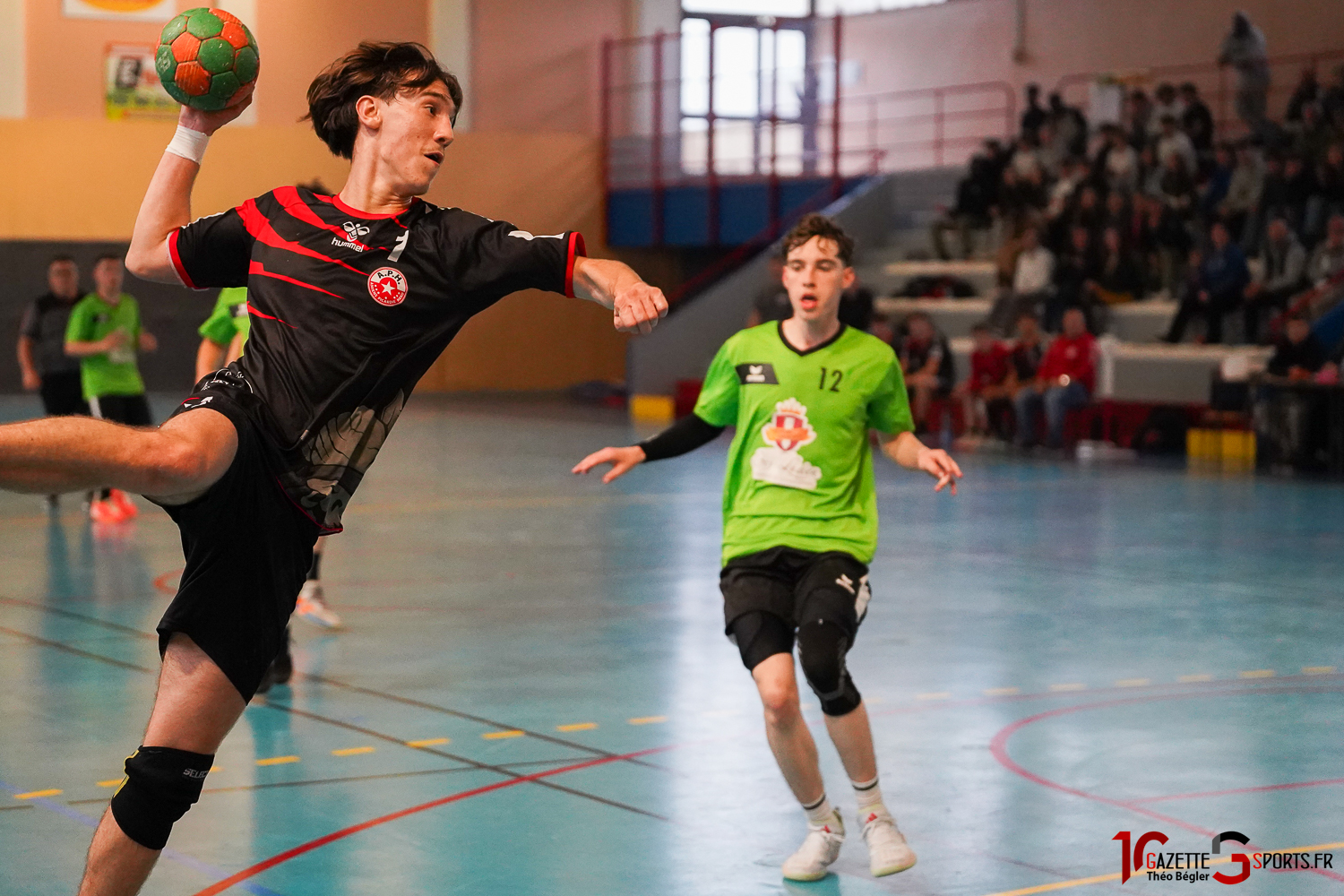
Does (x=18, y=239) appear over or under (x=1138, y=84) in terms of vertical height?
under

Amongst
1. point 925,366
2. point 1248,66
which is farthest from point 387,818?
point 1248,66

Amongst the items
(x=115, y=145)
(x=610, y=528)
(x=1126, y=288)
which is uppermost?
(x=115, y=145)

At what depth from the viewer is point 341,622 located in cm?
873

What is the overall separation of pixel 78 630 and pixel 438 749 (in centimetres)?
299

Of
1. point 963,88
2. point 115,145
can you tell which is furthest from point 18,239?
point 963,88

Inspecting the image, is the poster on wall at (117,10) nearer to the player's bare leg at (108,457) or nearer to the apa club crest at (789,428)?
the apa club crest at (789,428)

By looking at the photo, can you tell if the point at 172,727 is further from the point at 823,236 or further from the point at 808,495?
the point at 823,236

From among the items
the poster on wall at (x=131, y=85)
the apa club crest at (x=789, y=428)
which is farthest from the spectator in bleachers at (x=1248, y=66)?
the apa club crest at (x=789, y=428)

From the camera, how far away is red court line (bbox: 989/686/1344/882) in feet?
17.1

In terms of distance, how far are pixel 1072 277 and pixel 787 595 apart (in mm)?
16080

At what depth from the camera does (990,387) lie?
19.0 m

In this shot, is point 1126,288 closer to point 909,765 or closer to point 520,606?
point 520,606

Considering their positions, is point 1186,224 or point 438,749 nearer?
point 438,749

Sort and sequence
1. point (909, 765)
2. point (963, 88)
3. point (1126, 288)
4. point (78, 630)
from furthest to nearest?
point (963, 88) → point (1126, 288) → point (78, 630) → point (909, 765)
